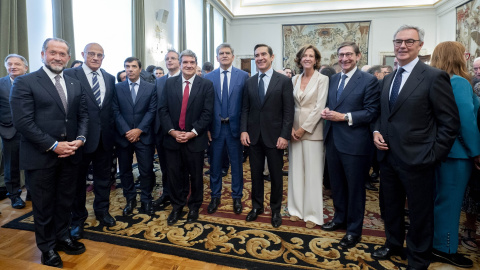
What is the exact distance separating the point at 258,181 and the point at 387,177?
122 cm

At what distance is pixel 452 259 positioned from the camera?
2146mm

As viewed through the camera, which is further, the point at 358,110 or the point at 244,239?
the point at 244,239

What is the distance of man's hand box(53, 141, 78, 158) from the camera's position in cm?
212

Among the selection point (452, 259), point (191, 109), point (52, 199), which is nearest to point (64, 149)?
point (52, 199)

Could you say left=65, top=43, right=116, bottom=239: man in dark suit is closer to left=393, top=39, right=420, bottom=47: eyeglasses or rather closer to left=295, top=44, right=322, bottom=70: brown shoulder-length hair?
left=295, top=44, right=322, bottom=70: brown shoulder-length hair

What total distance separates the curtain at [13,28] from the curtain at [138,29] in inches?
102

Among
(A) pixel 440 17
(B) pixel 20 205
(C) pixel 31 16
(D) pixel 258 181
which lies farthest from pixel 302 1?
(B) pixel 20 205

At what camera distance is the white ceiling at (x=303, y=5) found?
11219 mm

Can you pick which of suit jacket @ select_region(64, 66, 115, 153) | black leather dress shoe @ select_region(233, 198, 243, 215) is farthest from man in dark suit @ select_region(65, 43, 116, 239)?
black leather dress shoe @ select_region(233, 198, 243, 215)

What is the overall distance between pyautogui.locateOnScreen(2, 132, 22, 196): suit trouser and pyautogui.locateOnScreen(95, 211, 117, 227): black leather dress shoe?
4.19ft

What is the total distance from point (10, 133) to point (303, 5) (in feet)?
38.2

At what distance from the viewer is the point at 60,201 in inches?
90.9

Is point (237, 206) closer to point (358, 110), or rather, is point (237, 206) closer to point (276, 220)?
point (276, 220)

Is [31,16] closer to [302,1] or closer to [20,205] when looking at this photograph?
[20,205]
